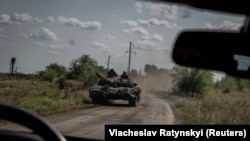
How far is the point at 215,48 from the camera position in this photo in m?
2.06

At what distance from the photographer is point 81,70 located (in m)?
36.2

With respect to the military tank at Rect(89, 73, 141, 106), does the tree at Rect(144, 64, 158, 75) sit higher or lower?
higher

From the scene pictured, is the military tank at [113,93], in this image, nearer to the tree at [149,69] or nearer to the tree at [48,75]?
the tree at [48,75]

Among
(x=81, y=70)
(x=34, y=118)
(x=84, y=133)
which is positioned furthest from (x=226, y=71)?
(x=81, y=70)

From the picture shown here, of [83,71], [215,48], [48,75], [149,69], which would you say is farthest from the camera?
[149,69]

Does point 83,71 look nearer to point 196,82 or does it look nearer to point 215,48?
point 196,82

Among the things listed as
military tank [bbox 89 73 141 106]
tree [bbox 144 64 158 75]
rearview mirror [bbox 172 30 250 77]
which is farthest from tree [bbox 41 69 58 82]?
rearview mirror [bbox 172 30 250 77]

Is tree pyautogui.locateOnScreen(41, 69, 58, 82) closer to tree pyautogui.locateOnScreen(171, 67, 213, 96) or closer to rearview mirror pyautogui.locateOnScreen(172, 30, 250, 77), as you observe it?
tree pyautogui.locateOnScreen(171, 67, 213, 96)

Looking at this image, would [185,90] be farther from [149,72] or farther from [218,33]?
[149,72]

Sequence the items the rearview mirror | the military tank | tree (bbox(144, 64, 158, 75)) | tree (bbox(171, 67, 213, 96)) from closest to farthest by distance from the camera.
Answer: the rearview mirror, the military tank, tree (bbox(171, 67, 213, 96)), tree (bbox(144, 64, 158, 75))

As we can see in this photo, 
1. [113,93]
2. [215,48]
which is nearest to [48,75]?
[113,93]

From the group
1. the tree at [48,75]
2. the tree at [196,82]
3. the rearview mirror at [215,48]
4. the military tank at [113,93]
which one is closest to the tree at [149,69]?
the tree at [48,75]

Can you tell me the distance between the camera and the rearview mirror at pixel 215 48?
80.3 inches

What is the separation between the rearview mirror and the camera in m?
2.04
